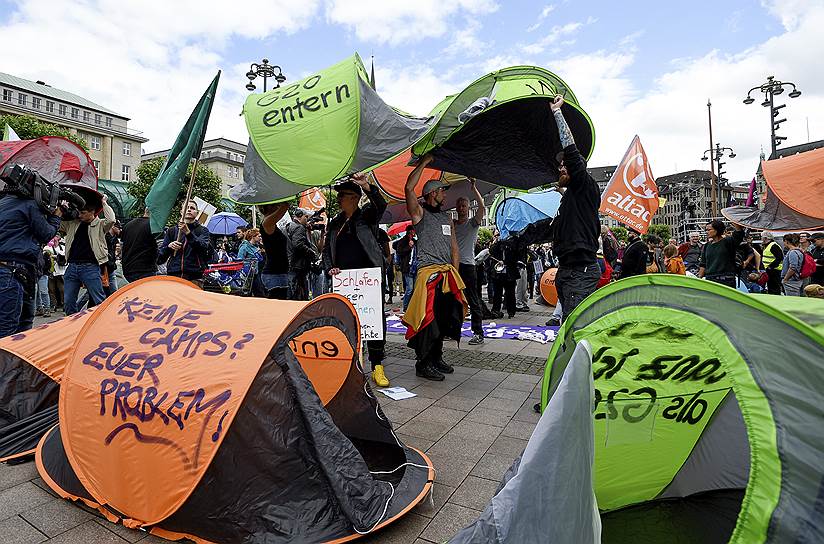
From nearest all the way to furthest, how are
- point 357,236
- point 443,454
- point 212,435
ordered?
point 212,435 → point 443,454 → point 357,236

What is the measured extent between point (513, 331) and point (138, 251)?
19.1 ft

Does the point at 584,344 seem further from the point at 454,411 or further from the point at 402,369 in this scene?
the point at 402,369

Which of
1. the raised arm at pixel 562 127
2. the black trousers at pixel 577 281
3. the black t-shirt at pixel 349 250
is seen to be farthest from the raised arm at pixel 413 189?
the black trousers at pixel 577 281

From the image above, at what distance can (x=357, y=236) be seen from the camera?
4559mm

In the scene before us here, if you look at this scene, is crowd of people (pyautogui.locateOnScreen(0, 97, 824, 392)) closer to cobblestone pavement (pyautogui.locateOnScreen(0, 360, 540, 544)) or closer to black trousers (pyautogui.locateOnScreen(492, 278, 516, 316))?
cobblestone pavement (pyautogui.locateOnScreen(0, 360, 540, 544))

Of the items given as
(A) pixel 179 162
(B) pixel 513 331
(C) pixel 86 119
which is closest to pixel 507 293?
(B) pixel 513 331

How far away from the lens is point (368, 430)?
3.05 metres

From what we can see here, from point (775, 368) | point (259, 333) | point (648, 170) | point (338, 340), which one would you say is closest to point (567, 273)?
point (338, 340)

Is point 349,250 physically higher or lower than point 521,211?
lower

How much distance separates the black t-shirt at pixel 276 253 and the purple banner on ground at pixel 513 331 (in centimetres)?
298

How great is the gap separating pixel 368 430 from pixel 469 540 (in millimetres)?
1816

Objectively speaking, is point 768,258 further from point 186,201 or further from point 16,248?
point 16,248

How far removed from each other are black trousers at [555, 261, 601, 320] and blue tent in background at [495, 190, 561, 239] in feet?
17.0

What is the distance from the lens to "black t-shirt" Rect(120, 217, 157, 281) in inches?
213
